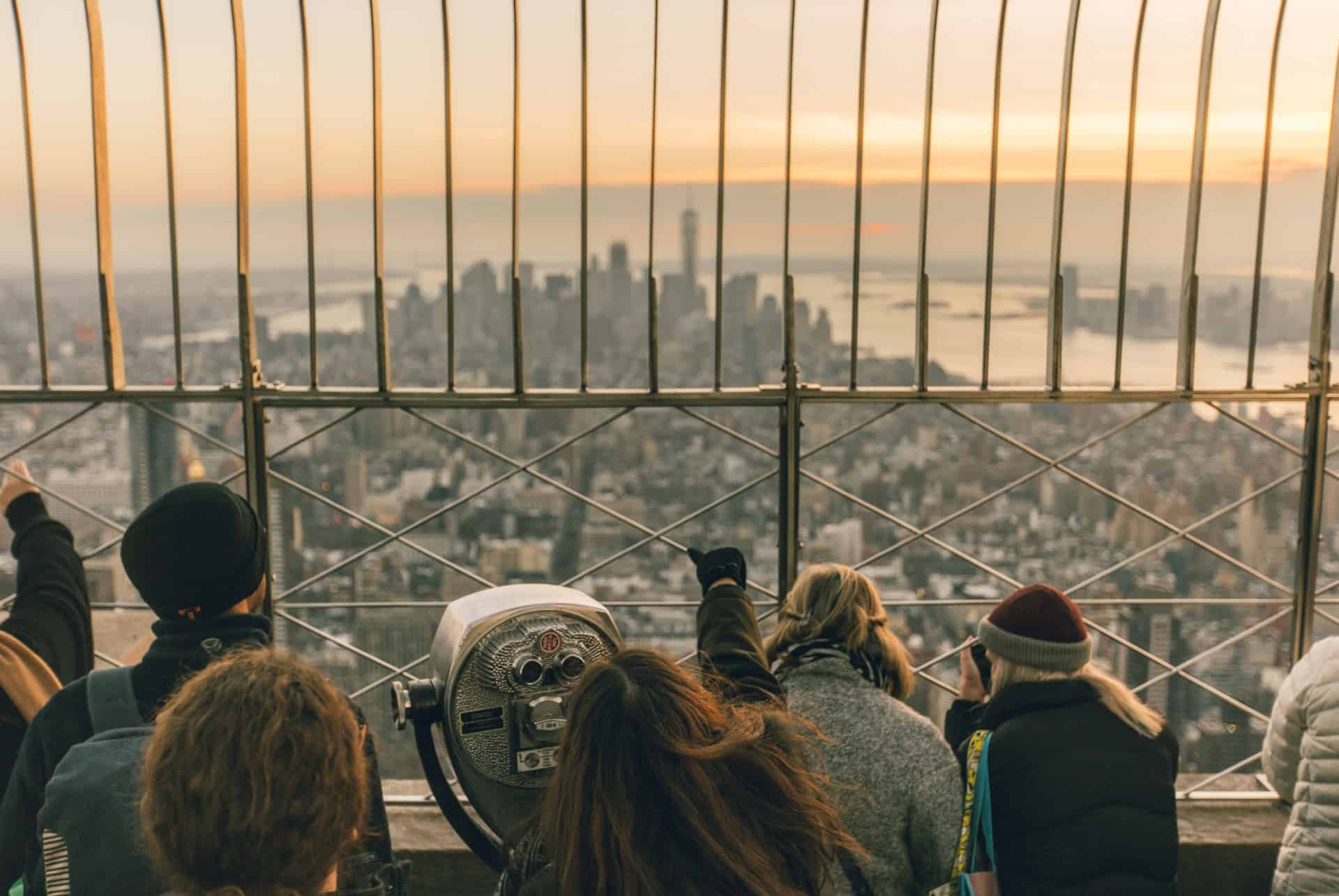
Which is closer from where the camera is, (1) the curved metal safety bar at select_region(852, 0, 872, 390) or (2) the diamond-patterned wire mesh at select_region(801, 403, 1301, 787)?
(1) the curved metal safety bar at select_region(852, 0, 872, 390)

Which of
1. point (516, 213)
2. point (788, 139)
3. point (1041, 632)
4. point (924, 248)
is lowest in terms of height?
point (1041, 632)

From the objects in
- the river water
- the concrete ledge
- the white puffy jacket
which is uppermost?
the river water

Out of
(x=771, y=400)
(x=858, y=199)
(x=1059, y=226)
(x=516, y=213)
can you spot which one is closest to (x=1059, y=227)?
(x=1059, y=226)

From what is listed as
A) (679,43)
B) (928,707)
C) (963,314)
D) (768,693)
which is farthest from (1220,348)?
(768,693)

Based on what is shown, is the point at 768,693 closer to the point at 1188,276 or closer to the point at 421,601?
the point at 421,601

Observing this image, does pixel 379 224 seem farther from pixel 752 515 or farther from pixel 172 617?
pixel 172 617

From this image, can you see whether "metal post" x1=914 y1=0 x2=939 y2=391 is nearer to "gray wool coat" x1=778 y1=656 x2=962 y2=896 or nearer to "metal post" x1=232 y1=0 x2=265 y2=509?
"gray wool coat" x1=778 y1=656 x2=962 y2=896

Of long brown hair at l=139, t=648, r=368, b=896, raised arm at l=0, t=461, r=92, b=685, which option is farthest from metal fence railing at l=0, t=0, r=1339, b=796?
long brown hair at l=139, t=648, r=368, b=896
